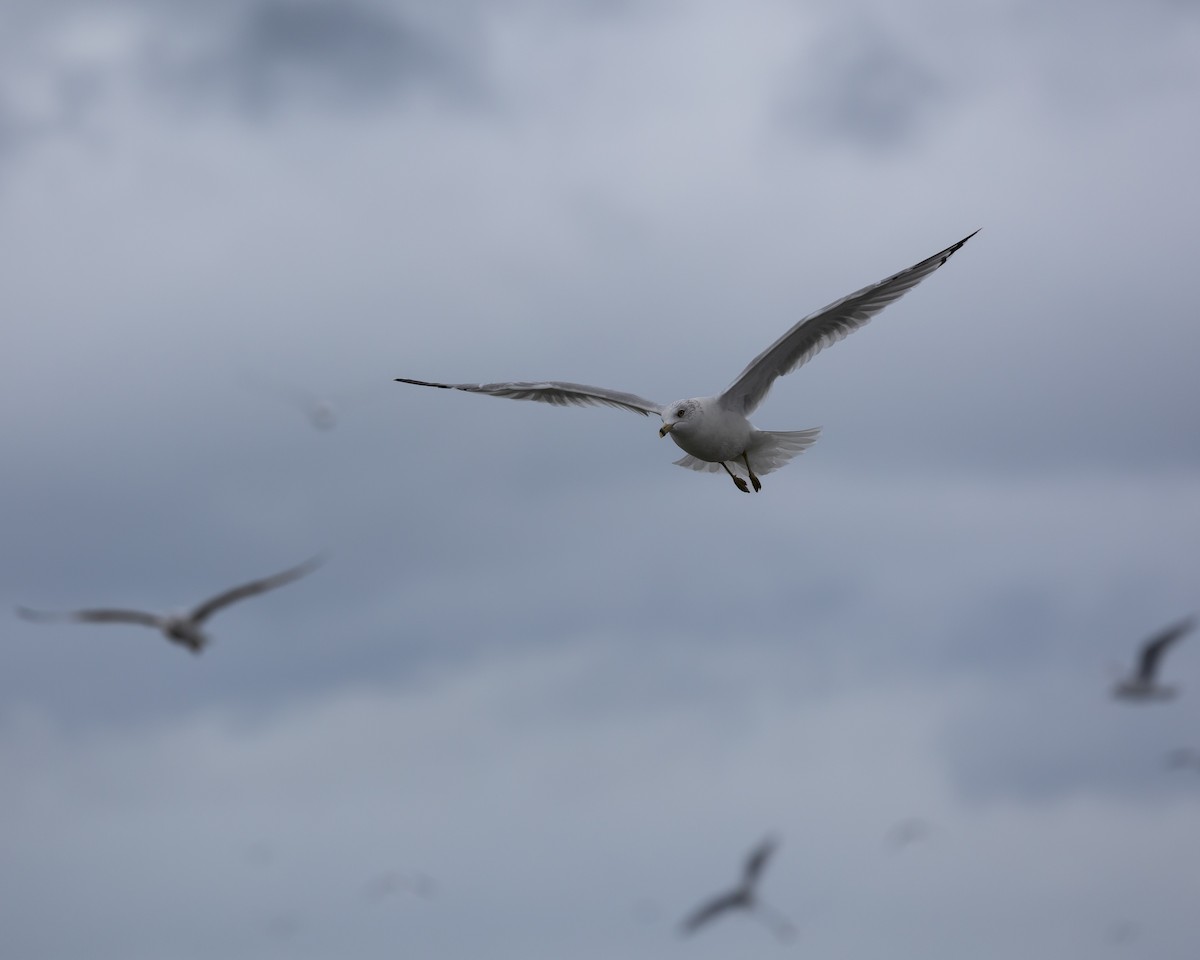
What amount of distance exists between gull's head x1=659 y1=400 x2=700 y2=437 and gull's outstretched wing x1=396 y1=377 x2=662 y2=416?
1.35 ft

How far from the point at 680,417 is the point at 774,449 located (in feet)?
5.64

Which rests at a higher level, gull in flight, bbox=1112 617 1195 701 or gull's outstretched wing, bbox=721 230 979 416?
gull in flight, bbox=1112 617 1195 701

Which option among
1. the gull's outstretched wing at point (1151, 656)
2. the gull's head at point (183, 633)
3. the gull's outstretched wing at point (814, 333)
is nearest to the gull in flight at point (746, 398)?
the gull's outstretched wing at point (814, 333)

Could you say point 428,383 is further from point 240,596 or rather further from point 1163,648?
point 1163,648

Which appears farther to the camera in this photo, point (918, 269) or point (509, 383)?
point (509, 383)

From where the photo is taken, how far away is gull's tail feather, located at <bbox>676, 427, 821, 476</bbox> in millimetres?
20703

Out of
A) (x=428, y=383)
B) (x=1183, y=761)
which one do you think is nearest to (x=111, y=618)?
(x=428, y=383)

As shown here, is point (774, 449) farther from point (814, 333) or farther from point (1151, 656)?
point (1151, 656)

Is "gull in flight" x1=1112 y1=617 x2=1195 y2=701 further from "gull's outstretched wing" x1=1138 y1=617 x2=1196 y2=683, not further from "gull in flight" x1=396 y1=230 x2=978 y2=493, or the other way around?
"gull in flight" x1=396 y1=230 x2=978 y2=493

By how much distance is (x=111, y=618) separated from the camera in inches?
909

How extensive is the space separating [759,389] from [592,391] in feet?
5.62

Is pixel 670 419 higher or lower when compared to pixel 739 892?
lower

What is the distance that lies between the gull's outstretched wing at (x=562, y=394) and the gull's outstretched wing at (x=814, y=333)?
3.06 ft

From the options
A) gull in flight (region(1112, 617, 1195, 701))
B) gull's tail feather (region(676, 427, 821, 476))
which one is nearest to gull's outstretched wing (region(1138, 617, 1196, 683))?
gull in flight (region(1112, 617, 1195, 701))
